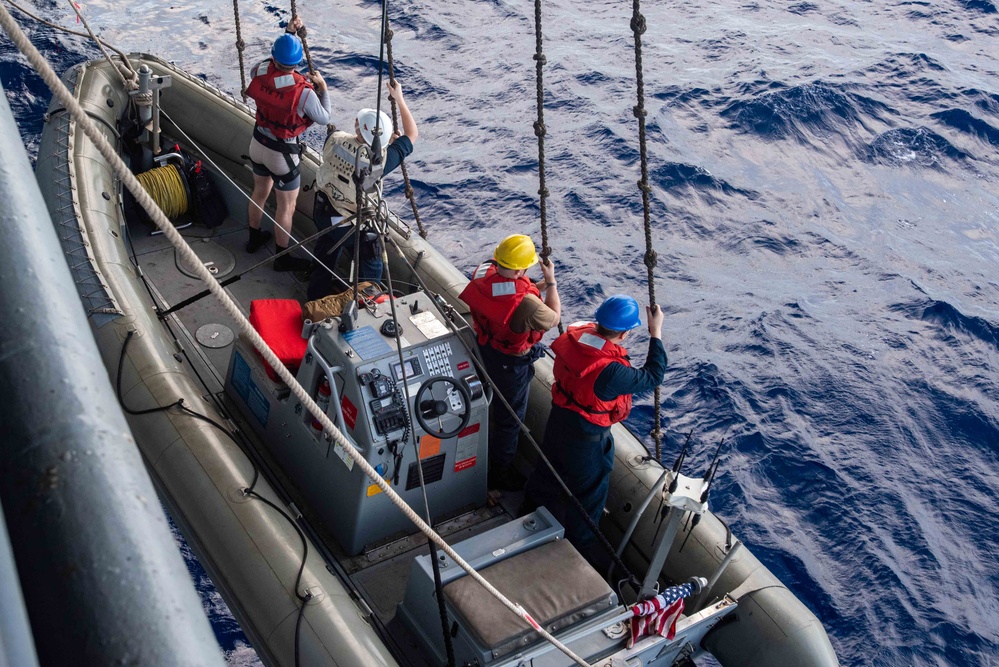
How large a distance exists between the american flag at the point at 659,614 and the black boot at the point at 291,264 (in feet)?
12.9

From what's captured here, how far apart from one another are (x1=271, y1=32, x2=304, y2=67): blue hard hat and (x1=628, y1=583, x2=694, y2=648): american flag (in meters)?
4.27

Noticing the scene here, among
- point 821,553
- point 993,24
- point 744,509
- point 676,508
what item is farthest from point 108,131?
point 993,24

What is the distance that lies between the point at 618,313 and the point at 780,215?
766 centimetres

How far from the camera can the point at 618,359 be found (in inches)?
190

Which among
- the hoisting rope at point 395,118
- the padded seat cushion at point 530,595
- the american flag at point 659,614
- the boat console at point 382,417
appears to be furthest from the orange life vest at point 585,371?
the hoisting rope at point 395,118

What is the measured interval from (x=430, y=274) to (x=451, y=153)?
6.57 m

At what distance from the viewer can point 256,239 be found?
732 cm

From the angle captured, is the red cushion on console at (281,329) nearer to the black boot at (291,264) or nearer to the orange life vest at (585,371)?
the orange life vest at (585,371)

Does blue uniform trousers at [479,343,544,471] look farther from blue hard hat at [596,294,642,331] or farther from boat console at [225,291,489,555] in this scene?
blue hard hat at [596,294,642,331]

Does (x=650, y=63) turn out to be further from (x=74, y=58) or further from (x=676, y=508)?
(x=676, y=508)

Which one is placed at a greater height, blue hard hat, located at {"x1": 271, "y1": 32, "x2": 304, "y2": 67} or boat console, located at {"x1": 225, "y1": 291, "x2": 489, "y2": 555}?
blue hard hat, located at {"x1": 271, "y1": 32, "x2": 304, "y2": 67}

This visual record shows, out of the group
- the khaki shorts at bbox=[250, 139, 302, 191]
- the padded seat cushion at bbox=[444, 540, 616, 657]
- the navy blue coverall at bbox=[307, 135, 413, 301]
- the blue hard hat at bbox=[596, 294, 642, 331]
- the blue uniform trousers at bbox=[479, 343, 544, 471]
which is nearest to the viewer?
the padded seat cushion at bbox=[444, 540, 616, 657]

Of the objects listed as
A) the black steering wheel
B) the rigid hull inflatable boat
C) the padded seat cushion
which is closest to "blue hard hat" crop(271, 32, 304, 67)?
the rigid hull inflatable boat

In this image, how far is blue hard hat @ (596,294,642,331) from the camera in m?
4.70
